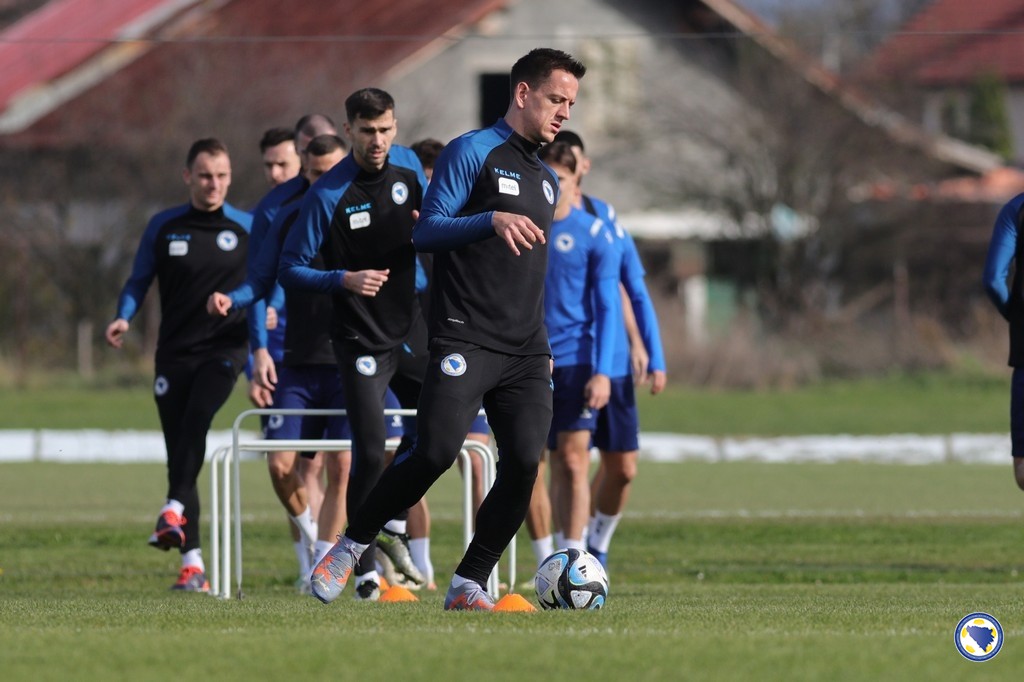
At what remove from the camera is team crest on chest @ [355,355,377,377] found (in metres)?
9.48

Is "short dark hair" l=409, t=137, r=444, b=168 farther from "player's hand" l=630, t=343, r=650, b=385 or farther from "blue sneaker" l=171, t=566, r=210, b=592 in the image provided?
"blue sneaker" l=171, t=566, r=210, b=592

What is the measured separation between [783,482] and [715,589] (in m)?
8.91

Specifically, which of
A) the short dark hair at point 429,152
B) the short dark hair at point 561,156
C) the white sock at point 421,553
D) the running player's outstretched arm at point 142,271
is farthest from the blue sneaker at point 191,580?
the short dark hair at point 561,156

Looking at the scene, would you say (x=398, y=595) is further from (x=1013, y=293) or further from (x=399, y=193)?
(x=1013, y=293)

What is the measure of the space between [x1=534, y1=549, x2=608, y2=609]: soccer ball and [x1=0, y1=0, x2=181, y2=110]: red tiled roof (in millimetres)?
28033

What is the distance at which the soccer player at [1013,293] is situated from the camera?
996 cm

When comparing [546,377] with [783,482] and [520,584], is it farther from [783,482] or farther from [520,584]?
[783,482]

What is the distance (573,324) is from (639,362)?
811 millimetres

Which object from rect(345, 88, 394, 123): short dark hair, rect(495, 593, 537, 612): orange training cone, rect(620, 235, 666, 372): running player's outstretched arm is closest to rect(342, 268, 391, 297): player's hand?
rect(345, 88, 394, 123): short dark hair

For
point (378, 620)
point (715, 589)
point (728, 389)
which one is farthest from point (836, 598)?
point (728, 389)

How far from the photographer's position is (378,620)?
7.60 m

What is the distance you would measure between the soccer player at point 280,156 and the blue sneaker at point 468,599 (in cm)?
427

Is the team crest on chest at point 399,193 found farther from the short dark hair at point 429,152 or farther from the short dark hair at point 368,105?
the short dark hair at point 429,152

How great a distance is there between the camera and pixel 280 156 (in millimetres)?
11820
